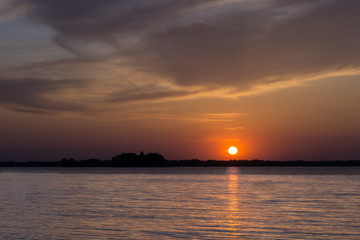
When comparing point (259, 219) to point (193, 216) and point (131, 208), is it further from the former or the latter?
point (131, 208)

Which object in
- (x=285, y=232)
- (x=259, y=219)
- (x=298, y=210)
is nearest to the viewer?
(x=285, y=232)

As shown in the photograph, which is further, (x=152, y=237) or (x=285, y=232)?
(x=285, y=232)

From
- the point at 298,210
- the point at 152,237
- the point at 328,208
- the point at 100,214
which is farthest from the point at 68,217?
the point at 328,208

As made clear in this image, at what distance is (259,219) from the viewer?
40.2 m

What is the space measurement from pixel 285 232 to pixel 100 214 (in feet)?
61.1

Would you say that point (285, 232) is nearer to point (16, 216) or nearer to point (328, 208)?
point (328, 208)

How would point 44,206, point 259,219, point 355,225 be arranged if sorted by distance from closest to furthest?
point 355,225 → point 259,219 → point 44,206

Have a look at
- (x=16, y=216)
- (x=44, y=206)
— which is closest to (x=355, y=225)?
(x=16, y=216)

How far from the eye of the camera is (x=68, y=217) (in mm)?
41562

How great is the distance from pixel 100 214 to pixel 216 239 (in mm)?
16823

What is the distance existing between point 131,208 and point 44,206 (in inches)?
415

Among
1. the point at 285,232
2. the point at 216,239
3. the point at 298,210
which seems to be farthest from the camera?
the point at 298,210

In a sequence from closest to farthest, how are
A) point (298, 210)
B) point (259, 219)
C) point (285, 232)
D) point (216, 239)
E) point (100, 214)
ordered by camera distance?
point (216, 239)
point (285, 232)
point (259, 219)
point (100, 214)
point (298, 210)

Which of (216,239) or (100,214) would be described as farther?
(100,214)
